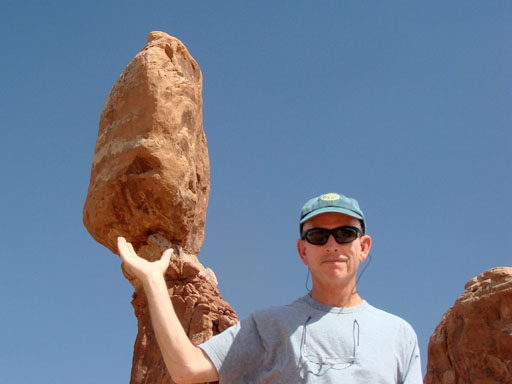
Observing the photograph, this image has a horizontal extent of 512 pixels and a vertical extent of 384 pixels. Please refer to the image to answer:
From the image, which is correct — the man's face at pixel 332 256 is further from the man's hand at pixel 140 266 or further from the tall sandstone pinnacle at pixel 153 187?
the tall sandstone pinnacle at pixel 153 187

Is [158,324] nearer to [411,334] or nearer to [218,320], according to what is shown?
[411,334]

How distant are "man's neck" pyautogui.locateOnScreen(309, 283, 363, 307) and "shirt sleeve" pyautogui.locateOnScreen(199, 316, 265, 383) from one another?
0.32 m

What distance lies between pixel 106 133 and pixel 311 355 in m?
8.37

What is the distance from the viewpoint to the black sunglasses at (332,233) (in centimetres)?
286

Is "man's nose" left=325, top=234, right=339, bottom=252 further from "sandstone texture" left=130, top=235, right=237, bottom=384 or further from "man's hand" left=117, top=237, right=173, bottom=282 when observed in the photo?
"sandstone texture" left=130, top=235, right=237, bottom=384

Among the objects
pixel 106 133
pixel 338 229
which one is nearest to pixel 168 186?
pixel 106 133

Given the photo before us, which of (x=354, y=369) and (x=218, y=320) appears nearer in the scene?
(x=354, y=369)

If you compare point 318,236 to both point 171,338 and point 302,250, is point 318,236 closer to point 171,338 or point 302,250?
point 302,250

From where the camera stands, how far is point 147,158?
9664 mm

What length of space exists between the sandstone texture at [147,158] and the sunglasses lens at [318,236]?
6.99 metres

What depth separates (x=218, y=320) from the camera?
970cm

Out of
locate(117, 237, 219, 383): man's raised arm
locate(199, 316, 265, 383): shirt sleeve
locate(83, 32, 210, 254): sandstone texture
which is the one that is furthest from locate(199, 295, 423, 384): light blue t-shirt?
locate(83, 32, 210, 254): sandstone texture

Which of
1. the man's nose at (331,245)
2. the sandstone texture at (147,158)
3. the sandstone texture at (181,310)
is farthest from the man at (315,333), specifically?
the sandstone texture at (147,158)

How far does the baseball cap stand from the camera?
283 cm
